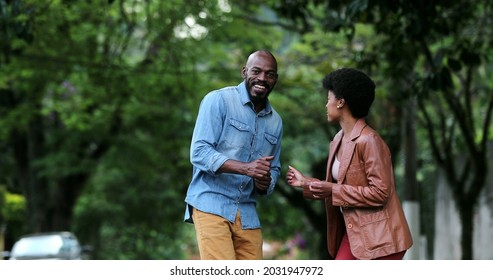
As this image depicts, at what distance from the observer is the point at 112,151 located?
2567 centimetres

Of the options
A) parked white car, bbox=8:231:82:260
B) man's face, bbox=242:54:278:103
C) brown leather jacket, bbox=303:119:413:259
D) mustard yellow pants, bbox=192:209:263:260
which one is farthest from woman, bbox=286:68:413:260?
parked white car, bbox=8:231:82:260

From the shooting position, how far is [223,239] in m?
5.80

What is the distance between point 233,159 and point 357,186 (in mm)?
740

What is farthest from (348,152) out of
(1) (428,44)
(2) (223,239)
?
(1) (428,44)

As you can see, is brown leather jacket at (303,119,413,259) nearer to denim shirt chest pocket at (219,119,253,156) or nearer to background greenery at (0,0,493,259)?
denim shirt chest pocket at (219,119,253,156)

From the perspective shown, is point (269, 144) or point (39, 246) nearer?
point (269, 144)

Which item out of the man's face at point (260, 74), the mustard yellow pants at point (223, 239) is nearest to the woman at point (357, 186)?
the man's face at point (260, 74)

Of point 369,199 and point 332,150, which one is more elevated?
point 332,150

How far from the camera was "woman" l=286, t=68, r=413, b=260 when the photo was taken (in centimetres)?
537

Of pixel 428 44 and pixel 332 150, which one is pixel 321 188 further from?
pixel 428 44

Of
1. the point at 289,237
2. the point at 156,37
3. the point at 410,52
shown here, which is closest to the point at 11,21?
the point at 410,52

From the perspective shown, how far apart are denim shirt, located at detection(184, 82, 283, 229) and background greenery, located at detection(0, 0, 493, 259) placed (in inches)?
175

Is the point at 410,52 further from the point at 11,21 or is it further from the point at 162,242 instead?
the point at 162,242

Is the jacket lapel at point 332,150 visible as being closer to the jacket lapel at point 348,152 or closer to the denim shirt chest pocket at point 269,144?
the jacket lapel at point 348,152
